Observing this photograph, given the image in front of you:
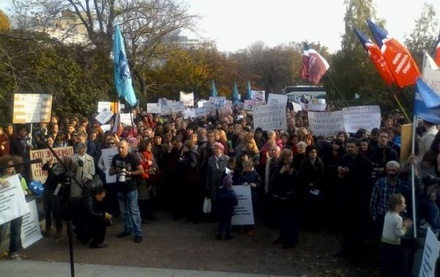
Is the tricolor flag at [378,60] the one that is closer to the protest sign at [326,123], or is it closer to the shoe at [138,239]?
the protest sign at [326,123]

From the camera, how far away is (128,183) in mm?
9617

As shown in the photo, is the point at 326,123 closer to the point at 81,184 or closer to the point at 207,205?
the point at 207,205

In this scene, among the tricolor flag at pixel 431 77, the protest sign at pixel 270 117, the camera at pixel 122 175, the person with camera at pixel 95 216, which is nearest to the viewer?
the tricolor flag at pixel 431 77

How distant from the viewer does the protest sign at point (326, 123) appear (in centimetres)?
1218

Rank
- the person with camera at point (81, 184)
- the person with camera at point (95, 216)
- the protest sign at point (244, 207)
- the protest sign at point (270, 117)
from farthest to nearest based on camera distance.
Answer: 1. the protest sign at point (270, 117)
2. the protest sign at point (244, 207)
3. the person with camera at point (81, 184)
4. the person with camera at point (95, 216)

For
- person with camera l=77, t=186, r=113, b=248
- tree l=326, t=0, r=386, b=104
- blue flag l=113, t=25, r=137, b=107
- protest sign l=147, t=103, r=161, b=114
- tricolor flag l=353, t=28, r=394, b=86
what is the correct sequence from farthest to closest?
tree l=326, t=0, r=386, b=104
protest sign l=147, t=103, r=161, b=114
blue flag l=113, t=25, r=137, b=107
tricolor flag l=353, t=28, r=394, b=86
person with camera l=77, t=186, r=113, b=248

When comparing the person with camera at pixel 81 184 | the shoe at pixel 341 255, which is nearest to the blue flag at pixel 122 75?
the person with camera at pixel 81 184

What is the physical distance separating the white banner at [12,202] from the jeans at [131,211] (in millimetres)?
2080

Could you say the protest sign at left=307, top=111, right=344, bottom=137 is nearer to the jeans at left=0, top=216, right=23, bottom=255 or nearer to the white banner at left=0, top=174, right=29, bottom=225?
the jeans at left=0, top=216, right=23, bottom=255

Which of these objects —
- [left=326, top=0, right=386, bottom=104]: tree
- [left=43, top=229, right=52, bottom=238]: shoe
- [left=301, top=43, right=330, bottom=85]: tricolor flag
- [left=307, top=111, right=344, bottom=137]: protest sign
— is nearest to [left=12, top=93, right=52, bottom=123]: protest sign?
[left=43, top=229, right=52, bottom=238]: shoe

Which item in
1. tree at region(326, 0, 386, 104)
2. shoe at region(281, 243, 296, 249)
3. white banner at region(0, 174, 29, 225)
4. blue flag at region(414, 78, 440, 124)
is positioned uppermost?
tree at region(326, 0, 386, 104)

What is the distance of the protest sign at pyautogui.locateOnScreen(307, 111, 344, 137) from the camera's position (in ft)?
40.0

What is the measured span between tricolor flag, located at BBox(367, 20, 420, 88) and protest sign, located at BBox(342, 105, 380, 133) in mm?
2610

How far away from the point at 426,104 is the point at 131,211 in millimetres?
4889
